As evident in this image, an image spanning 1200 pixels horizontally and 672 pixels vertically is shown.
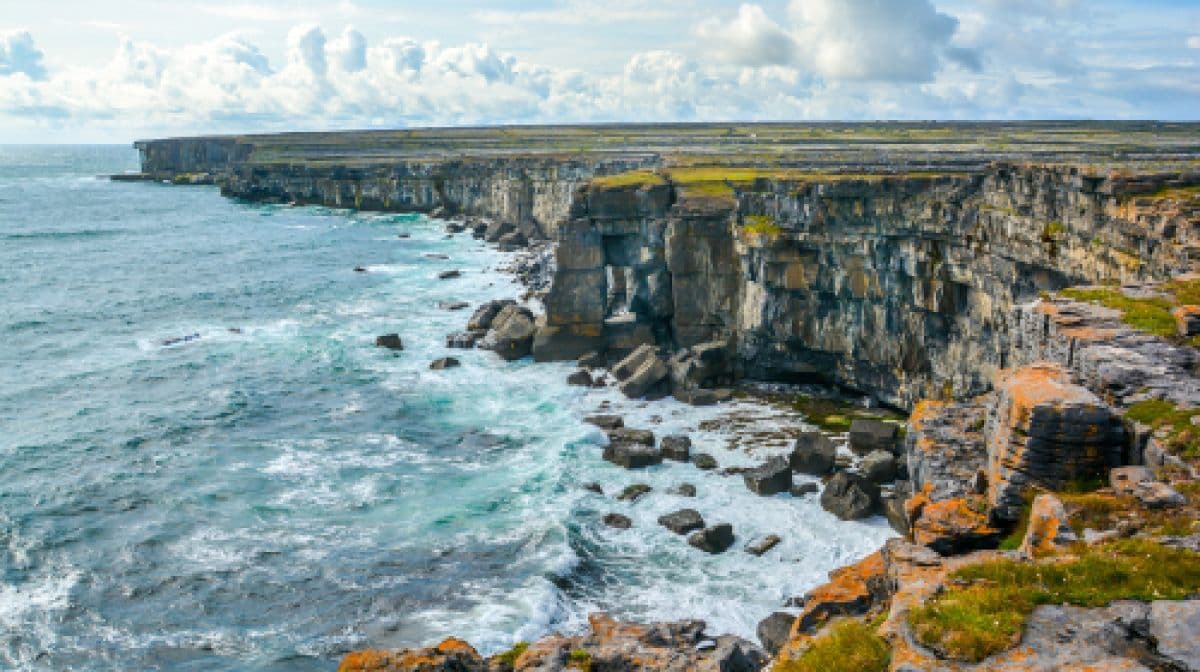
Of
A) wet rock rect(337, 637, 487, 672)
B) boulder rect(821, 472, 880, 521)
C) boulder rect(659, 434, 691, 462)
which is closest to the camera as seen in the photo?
wet rock rect(337, 637, 487, 672)

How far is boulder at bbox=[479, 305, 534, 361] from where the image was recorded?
57.3m

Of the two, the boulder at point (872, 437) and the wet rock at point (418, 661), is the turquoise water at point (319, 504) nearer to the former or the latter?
the boulder at point (872, 437)

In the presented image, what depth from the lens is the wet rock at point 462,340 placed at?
198ft

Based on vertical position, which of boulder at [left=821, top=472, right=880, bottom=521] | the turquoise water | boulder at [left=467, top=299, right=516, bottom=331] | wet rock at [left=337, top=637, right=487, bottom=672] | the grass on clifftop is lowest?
the turquoise water

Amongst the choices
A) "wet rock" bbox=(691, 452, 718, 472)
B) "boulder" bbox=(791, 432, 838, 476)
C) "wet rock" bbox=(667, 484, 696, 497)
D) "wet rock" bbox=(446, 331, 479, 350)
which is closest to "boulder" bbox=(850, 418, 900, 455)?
"boulder" bbox=(791, 432, 838, 476)

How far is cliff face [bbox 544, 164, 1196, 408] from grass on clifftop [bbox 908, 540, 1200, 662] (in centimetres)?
1784

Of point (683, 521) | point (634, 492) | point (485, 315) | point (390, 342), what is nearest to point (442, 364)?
point (390, 342)

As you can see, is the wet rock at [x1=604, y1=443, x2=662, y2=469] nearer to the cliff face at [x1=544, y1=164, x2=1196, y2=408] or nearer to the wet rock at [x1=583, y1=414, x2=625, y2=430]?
the wet rock at [x1=583, y1=414, x2=625, y2=430]

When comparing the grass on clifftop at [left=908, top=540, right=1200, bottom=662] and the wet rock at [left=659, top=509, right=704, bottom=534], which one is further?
the wet rock at [left=659, top=509, right=704, bottom=534]

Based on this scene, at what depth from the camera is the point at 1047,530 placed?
48.2 feet

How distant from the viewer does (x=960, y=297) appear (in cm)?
4209

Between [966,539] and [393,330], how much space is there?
54219 millimetres

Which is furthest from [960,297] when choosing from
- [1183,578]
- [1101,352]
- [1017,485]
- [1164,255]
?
[1183,578]

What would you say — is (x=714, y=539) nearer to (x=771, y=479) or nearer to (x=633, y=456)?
(x=771, y=479)
